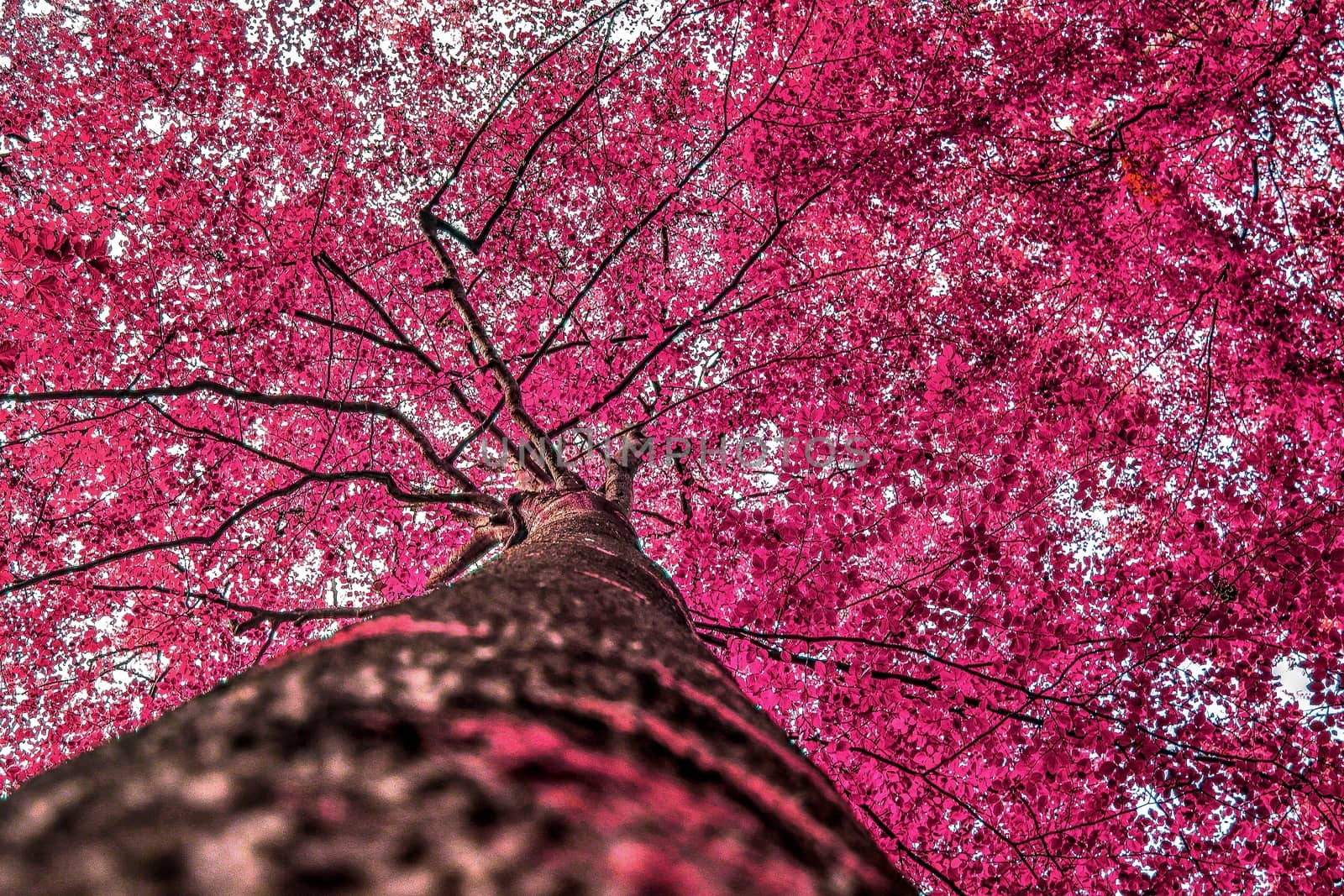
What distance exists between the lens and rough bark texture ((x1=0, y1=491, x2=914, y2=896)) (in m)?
0.68

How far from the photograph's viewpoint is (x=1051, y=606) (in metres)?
8.53

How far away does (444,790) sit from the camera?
86 centimetres

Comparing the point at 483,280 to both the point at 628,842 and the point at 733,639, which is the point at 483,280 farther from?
the point at 628,842

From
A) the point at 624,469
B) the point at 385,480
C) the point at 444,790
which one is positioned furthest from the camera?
the point at 624,469

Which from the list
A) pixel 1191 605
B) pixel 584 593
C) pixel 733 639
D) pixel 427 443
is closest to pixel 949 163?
pixel 1191 605

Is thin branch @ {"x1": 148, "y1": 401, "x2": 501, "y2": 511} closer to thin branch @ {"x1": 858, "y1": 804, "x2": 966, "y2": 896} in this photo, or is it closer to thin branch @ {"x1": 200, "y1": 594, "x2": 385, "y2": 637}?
thin branch @ {"x1": 200, "y1": 594, "x2": 385, "y2": 637}

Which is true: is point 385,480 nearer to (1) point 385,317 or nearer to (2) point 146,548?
(2) point 146,548

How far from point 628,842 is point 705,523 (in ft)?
35.7

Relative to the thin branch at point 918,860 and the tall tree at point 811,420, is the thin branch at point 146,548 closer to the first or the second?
the tall tree at point 811,420

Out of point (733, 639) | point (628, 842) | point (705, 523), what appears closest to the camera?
point (628, 842)

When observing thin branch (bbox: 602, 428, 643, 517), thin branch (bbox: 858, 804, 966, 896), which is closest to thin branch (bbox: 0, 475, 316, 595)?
thin branch (bbox: 602, 428, 643, 517)

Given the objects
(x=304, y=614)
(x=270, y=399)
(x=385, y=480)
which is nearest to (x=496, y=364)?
(x=385, y=480)

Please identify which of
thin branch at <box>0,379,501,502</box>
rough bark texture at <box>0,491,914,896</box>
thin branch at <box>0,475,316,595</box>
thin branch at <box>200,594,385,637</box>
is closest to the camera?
rough bark texture at <box>0,491,914,896</box>

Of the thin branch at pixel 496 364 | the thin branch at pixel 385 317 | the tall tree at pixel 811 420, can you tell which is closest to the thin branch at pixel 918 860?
the tall tree at pixel 811 420
